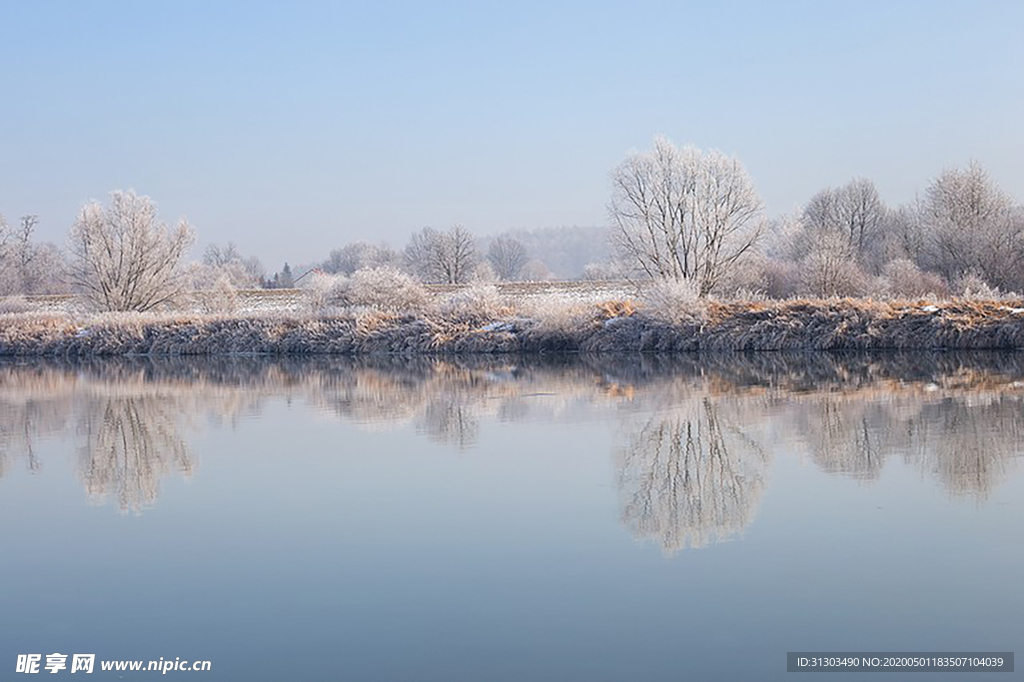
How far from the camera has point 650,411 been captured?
1572 cm

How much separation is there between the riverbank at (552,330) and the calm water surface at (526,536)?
32.7 ft

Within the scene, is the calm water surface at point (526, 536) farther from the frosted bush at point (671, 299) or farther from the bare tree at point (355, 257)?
the bare tree at point (355, 257)

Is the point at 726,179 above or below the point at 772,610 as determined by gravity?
above

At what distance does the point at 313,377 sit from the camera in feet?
81.8

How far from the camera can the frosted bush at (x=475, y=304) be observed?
32500 millimetres

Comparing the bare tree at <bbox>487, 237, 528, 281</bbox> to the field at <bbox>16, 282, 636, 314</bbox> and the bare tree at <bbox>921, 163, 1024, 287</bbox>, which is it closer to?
the field at <bbox>16, 282, 636, 314</bbox>

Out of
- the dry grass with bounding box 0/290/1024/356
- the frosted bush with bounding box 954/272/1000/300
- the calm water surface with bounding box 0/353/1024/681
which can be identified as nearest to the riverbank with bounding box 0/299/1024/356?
the dry grass with bounding box 0/290/1024/356

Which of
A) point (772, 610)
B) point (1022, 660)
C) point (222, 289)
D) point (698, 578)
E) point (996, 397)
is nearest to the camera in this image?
point (1022, 660)

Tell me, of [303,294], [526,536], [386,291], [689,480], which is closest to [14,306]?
[303,294]

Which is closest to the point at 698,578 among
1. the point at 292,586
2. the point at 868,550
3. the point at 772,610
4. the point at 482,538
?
the point at 772,610

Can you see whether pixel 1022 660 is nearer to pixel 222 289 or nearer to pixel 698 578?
pixel 698 578

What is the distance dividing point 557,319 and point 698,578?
77.7ft

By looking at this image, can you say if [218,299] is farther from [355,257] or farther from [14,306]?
[355,257]

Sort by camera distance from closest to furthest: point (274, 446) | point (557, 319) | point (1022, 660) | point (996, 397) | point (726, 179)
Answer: point (1022, 660)
point (274, 446)
point (996, 397)
point (557, 319)
point (726, 179)
